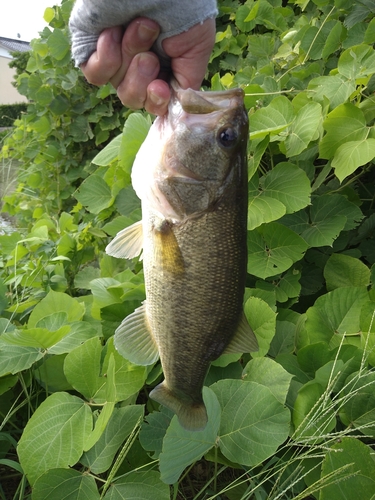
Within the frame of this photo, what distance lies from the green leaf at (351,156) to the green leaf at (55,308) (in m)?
1.26

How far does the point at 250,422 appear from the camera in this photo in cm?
124

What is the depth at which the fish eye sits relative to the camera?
1115 mm

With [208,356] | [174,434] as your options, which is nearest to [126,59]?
[208,356]

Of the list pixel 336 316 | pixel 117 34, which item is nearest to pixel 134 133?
pixel 117 34

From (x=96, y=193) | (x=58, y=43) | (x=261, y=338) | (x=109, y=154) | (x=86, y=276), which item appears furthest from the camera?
(x=58, y=43)

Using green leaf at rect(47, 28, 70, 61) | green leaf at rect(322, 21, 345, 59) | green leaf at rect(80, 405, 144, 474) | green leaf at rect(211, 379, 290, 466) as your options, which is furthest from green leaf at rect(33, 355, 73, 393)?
green leaf at rect(47, 28, 70, 61)

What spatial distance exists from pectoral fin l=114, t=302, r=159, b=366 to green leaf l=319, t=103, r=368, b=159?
1138 mm

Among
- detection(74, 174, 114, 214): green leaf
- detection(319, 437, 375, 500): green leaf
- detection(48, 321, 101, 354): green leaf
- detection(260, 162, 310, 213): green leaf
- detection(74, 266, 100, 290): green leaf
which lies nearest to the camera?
detection(319, 437, 375, 500): green leaf

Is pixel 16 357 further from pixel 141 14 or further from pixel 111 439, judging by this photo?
pixel 141 14

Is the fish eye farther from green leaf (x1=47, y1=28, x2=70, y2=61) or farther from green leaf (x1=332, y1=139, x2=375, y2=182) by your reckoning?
green leaf (x1=47, y1=28, x2=70, y2=61)

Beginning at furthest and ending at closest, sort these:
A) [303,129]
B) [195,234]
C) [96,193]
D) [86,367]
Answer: [96,193]
[303,129]
[86,367]
[195,234]

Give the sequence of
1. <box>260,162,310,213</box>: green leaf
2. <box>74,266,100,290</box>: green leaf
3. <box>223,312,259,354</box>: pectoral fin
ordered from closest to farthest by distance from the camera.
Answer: <box>223,312,259,354</box>: pectoral fin
<box>260,162,310,213</box>: green leaf
<box>74,266,100,290</box>: green leaf

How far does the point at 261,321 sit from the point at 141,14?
1.10m

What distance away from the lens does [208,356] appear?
1.21 meters
